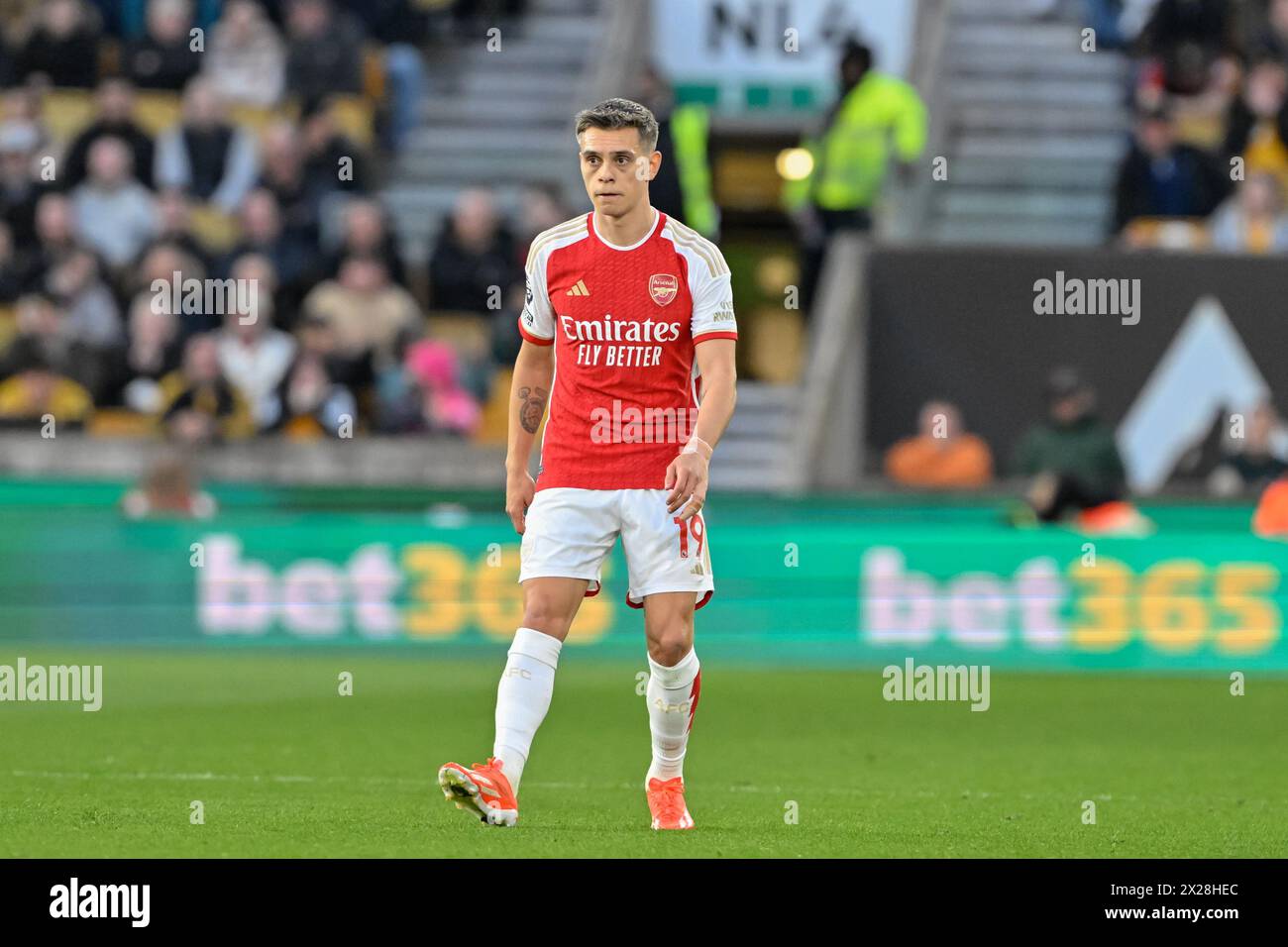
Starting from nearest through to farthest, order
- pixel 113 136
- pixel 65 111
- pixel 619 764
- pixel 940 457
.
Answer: pixel 619 764, pixel 940 457, pixel 113 136, pixel 65 111

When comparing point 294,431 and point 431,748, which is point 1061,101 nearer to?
point 294,431

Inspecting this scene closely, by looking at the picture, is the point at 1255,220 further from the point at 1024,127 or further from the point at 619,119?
the point at 619,119

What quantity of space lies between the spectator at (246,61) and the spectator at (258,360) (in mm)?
2662

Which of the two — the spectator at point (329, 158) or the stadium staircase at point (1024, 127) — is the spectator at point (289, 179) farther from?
the stadium staircase at point (1024, 127)

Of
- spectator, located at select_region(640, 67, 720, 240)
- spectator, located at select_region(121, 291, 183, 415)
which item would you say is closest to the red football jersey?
spectator, located at select_region(640, 67, 720, 240)

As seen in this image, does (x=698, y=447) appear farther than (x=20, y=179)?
No

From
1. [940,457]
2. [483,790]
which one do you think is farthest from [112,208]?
[483,790]

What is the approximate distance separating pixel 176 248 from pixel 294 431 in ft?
5.70

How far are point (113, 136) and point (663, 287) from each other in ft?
37.2

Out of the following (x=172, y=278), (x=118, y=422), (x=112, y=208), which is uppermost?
(x=112, y=208)

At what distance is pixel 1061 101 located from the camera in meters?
20.3

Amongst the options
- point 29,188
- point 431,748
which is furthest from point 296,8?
point 431,748

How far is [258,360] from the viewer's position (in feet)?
57.1

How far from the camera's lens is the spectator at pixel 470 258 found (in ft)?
58.9
